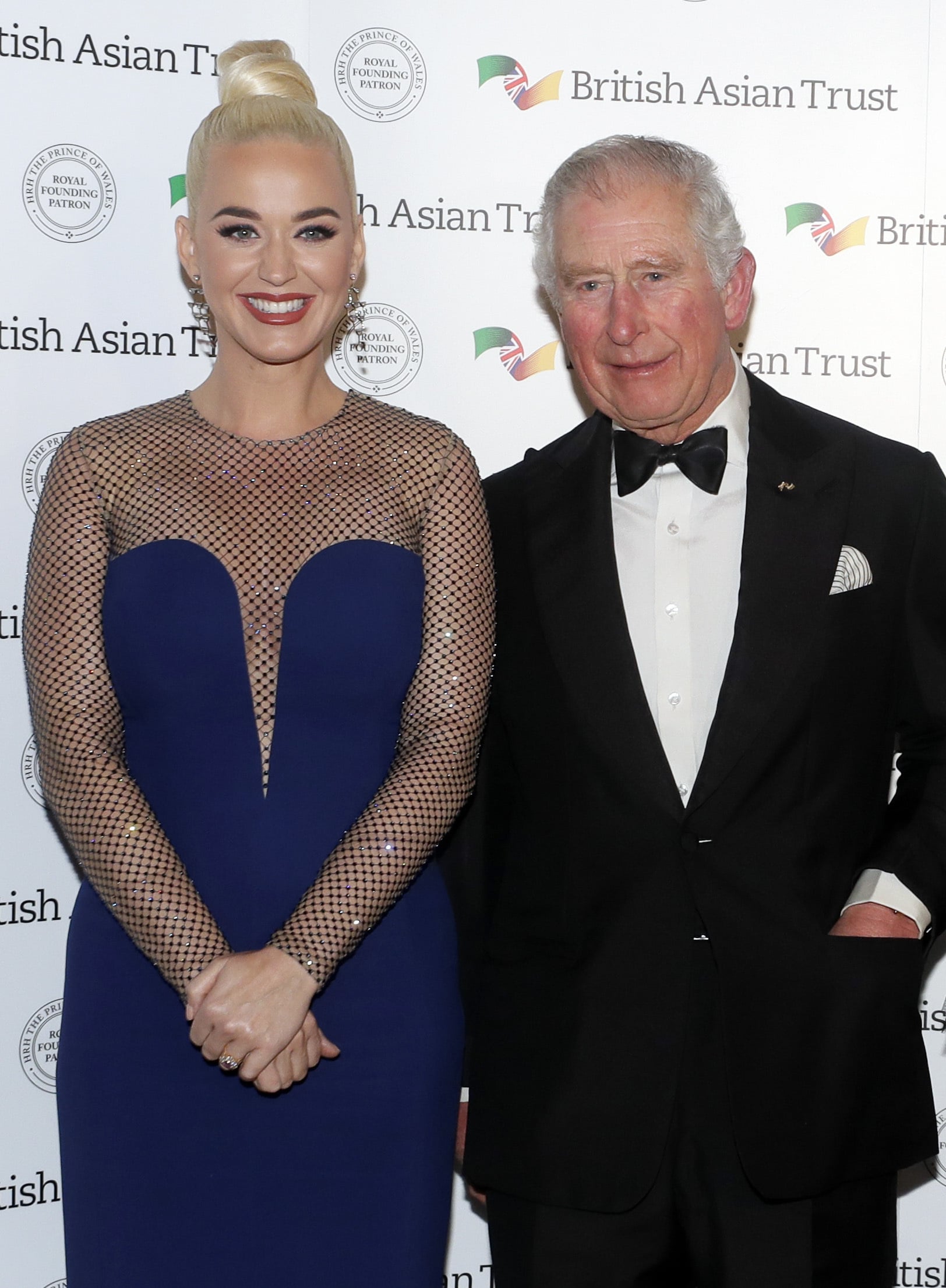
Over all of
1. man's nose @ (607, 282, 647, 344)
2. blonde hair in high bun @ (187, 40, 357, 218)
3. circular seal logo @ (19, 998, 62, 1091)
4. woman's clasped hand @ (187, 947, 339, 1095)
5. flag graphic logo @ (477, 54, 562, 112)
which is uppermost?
flag graphic logo @ (477, 54, 562, 112)

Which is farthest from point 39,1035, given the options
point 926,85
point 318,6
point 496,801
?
point 926,85

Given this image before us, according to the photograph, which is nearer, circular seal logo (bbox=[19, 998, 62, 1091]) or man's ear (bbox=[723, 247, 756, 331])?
man's ear (bbox=[723, 247, 756, 331])

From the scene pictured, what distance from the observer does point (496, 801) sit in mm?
2297

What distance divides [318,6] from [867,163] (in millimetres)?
1171

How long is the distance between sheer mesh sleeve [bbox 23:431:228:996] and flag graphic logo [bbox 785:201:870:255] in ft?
5.35

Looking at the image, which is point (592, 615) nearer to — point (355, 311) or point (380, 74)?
point (355, 311)

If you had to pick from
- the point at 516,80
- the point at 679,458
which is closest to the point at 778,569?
the point at 679,458

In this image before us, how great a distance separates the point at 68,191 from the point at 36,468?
54cm

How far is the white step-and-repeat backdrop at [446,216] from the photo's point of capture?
2.81 m

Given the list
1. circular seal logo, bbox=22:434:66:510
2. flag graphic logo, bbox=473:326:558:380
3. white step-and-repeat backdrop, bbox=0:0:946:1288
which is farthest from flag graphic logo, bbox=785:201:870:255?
circular seal logo, bbox=22:434:66:510

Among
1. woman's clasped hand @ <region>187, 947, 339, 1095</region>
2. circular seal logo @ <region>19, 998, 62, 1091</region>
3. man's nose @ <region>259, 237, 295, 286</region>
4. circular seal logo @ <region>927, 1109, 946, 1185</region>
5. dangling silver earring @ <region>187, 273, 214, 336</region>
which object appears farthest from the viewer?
circular seal logo @ <region>927, 1109, 946, 1185</region>

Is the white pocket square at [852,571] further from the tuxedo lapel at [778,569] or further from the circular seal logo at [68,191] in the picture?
the circular seal logo at [68,191]

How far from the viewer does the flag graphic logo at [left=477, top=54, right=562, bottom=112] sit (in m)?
2.91
